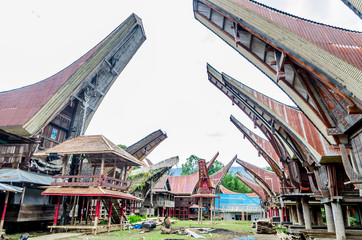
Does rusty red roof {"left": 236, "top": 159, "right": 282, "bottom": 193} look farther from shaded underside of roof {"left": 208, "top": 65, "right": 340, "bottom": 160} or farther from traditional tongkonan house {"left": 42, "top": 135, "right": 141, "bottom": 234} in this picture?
shaded underside of roof {"left": 208, "top": 65, "right": 340, "bottom": 160}

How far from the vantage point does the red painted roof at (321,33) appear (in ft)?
15.9

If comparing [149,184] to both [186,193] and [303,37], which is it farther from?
[303,37]

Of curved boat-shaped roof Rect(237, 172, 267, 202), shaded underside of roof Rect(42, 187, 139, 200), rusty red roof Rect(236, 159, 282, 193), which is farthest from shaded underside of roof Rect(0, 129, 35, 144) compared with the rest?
curved boat-shaped roof Rect(237, 172, 267, 202)

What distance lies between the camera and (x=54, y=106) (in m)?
17.6

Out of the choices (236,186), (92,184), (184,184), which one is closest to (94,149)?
(92,184)

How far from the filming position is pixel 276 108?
11.4 meters

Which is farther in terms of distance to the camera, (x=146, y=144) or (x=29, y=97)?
(x=146, y=144)

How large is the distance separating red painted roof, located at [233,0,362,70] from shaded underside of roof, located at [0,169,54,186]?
15.2m

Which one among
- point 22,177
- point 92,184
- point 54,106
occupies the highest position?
point 54,106

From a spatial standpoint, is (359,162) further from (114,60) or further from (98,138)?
(114,60)

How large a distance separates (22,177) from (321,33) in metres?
16.8

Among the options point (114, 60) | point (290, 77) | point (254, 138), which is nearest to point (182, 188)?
point (254, 138)

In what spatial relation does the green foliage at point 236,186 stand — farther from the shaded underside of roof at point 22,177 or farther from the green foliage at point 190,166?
the shaded underside of roof at point 22,177

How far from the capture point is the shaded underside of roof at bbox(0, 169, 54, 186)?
45.0 ft
